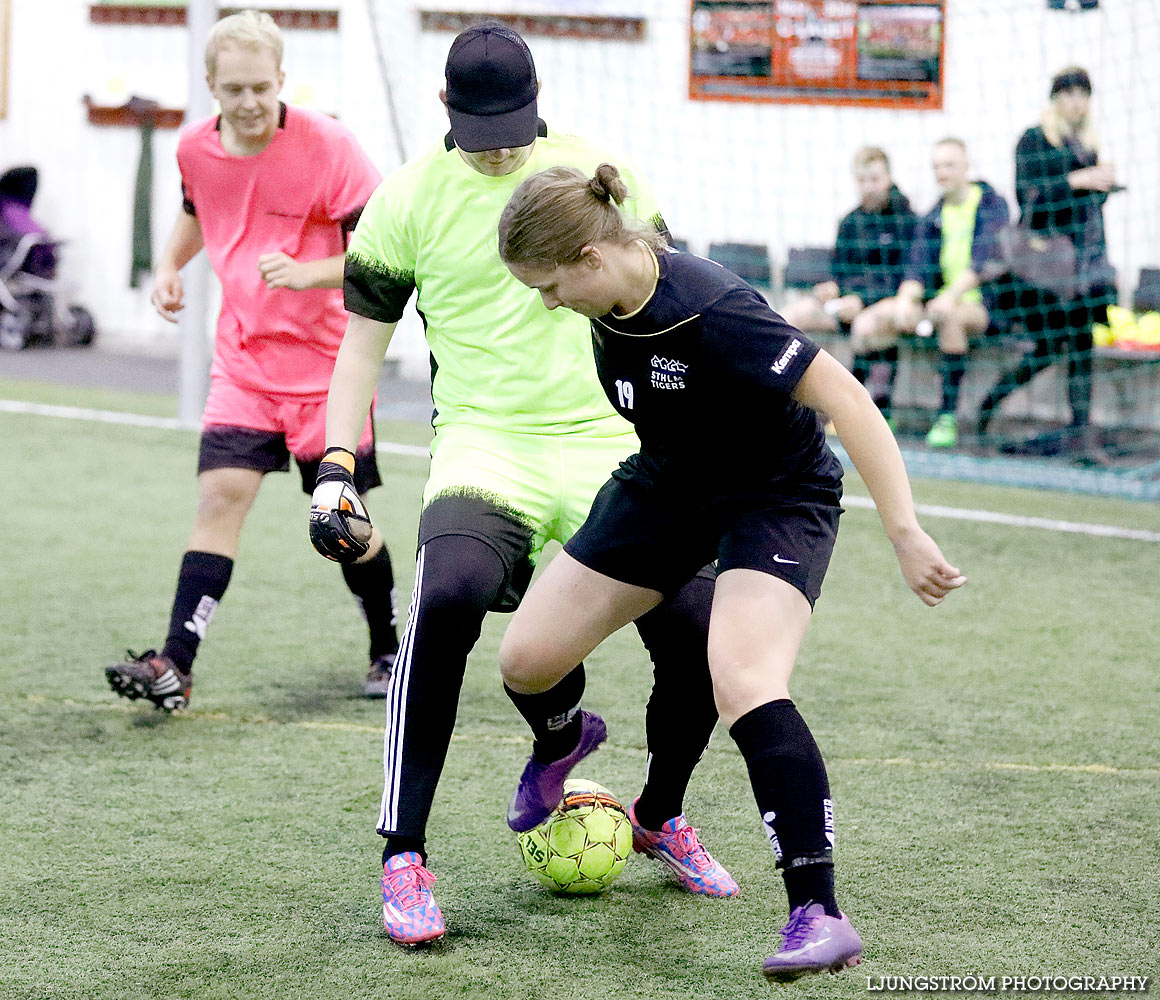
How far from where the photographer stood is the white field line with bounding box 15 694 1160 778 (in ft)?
13.3

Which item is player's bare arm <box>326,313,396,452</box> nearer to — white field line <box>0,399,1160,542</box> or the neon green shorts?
the neon green shorts

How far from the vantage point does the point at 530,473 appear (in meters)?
3.27

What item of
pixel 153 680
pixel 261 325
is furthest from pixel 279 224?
pixel 153 680

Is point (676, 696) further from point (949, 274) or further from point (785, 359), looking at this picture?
point (949, 274)

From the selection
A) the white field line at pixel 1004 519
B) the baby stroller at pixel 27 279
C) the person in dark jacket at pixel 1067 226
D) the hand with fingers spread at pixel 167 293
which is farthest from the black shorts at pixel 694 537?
the baby stroller at pixel 27 279

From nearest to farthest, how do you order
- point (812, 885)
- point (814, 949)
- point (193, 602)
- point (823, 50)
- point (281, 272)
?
point (814, 949) < point (812, 885) < point (281, 272) < point (193, 602) < point (823, 50)

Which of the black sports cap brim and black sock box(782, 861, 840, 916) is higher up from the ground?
the black sports cap brim

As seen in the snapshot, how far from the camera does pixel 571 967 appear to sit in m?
2.91

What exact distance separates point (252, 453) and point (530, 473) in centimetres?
144

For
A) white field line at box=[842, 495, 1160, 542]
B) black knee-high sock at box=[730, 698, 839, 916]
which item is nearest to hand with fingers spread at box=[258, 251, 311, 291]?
black knee-high sock at box=[730, 698, 839, 916]

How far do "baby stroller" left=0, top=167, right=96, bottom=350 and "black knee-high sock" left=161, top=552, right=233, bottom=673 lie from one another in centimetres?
911

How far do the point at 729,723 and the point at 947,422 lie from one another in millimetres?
6600

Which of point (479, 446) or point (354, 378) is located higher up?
point (354, 378)

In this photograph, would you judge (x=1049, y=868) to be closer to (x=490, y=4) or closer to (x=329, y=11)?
(x=490, y=4)
